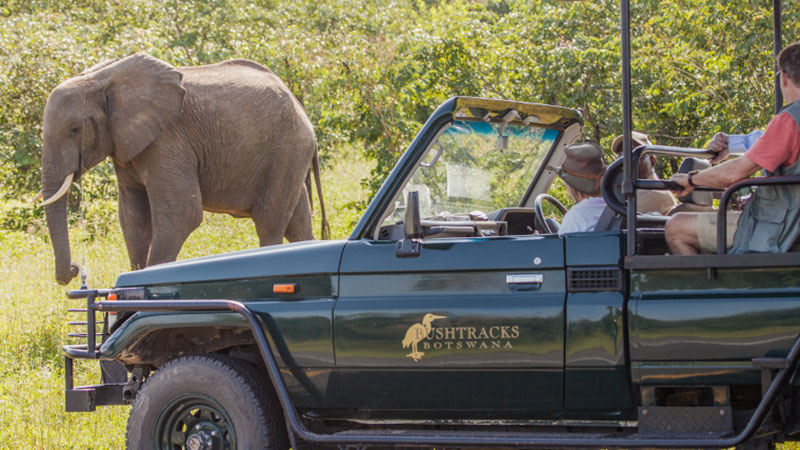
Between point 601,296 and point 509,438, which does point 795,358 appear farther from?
point 509,438

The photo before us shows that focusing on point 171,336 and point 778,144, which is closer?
point 778,144

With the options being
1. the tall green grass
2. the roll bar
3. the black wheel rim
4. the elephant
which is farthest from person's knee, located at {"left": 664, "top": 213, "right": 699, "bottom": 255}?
the elephant

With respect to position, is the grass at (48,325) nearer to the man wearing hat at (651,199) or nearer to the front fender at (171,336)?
the front fender at (171,336)

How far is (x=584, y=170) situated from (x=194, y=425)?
2.28 metres

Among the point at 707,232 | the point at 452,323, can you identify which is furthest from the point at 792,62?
the point at 452,323

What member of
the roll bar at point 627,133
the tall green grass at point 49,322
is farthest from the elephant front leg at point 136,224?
the roll bar at point 627,133

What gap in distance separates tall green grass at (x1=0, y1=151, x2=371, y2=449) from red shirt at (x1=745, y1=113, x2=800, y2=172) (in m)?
4.18

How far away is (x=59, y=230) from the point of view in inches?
380

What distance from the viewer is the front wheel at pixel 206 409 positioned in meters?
4.82

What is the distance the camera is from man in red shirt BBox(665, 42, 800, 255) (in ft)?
13.8

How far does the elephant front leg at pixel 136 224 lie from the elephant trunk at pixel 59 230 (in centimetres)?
78

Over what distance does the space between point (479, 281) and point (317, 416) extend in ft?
3.50

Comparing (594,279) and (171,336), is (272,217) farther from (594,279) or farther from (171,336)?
(594,279)

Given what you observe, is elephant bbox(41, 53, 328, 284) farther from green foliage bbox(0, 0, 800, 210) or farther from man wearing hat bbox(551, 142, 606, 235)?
man wearing hat bbox(551, 142, 606, 235)
